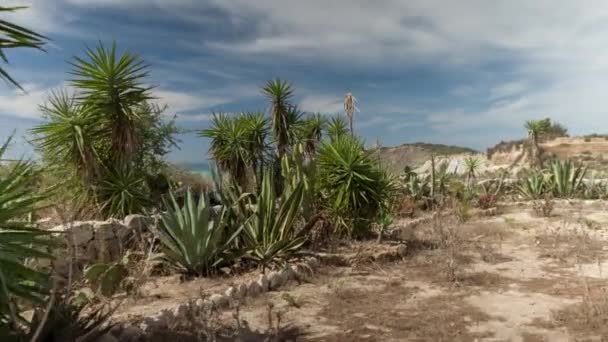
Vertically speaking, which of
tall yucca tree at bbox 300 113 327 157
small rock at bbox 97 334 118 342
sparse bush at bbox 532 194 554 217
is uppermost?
tall yucca tree at bbox 300 113 327 157

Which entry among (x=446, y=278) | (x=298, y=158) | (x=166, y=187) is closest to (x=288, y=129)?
(x=166, y=187)

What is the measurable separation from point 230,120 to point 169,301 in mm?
6643

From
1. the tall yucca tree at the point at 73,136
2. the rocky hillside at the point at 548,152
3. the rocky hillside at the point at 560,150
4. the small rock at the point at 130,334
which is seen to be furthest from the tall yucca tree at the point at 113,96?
the rocky hillside at the point at 560,150

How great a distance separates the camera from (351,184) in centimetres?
818

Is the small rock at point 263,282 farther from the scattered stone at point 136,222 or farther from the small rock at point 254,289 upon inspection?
the scattered stone at point 136,222

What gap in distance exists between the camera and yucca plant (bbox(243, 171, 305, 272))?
20.6ft

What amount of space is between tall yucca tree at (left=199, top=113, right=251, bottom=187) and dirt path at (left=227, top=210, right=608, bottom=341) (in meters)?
4.59

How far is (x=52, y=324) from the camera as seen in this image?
2863 millimetres

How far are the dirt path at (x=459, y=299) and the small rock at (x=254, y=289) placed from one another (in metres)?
0.14

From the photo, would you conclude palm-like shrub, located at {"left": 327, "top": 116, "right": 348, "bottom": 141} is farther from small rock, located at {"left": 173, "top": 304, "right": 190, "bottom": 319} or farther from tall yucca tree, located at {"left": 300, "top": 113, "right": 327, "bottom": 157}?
small rock, located at {"left": 173, "top": 304, "right": 190, "bottom": 319}

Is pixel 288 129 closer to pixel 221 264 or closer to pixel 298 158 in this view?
pixel 298 158

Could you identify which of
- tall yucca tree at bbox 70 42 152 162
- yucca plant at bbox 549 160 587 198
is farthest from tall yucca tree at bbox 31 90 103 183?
yucca plant at bbox 549 160 587 198

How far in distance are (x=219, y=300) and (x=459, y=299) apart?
2595 millimetres

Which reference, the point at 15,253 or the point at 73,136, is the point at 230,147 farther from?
the point at 15,253
